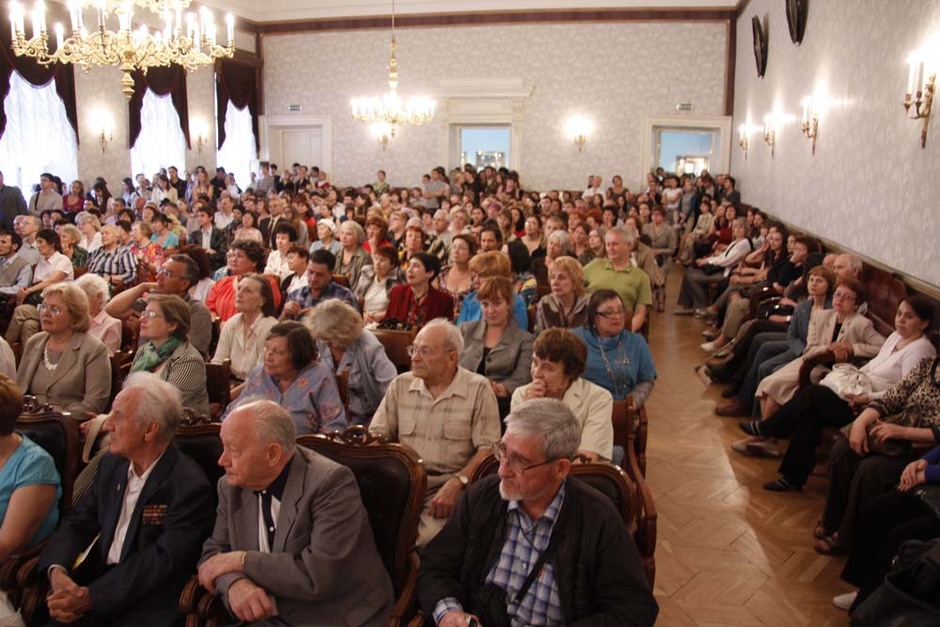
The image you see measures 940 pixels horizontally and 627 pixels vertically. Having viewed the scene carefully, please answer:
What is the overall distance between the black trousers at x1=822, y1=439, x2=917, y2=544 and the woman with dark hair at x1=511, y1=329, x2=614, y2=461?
1.28m

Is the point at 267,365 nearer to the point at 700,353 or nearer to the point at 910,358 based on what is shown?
the point at 910,358

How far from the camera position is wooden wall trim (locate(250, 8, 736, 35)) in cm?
1506

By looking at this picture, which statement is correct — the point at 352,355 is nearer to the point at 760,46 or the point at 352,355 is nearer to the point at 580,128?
the point at 760,46

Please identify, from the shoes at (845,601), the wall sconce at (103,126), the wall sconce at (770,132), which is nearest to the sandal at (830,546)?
the shoes at (845,601)

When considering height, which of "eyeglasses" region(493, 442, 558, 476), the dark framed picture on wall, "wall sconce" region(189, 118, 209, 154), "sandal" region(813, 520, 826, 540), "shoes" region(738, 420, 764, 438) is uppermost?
the dark framed picture on wall

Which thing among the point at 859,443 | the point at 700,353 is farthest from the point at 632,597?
the point at 700,353

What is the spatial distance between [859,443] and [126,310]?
167 inches

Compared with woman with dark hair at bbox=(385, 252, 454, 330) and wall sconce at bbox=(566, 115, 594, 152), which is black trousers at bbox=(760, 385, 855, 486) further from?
wall sconce at bbox=(566, 115, 594, 152)

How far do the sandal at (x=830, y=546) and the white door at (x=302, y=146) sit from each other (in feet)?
49.8

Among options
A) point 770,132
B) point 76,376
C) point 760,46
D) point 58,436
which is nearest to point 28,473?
point 58,436

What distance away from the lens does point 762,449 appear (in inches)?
193

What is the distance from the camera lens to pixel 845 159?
21.5ft

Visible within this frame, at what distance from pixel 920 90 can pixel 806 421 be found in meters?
2.17

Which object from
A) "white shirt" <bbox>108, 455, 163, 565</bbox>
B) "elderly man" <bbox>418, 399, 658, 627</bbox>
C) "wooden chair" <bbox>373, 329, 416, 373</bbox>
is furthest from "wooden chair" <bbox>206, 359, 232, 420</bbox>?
"elderly man" <bbox>418, 399, 658, 627</bbox>
